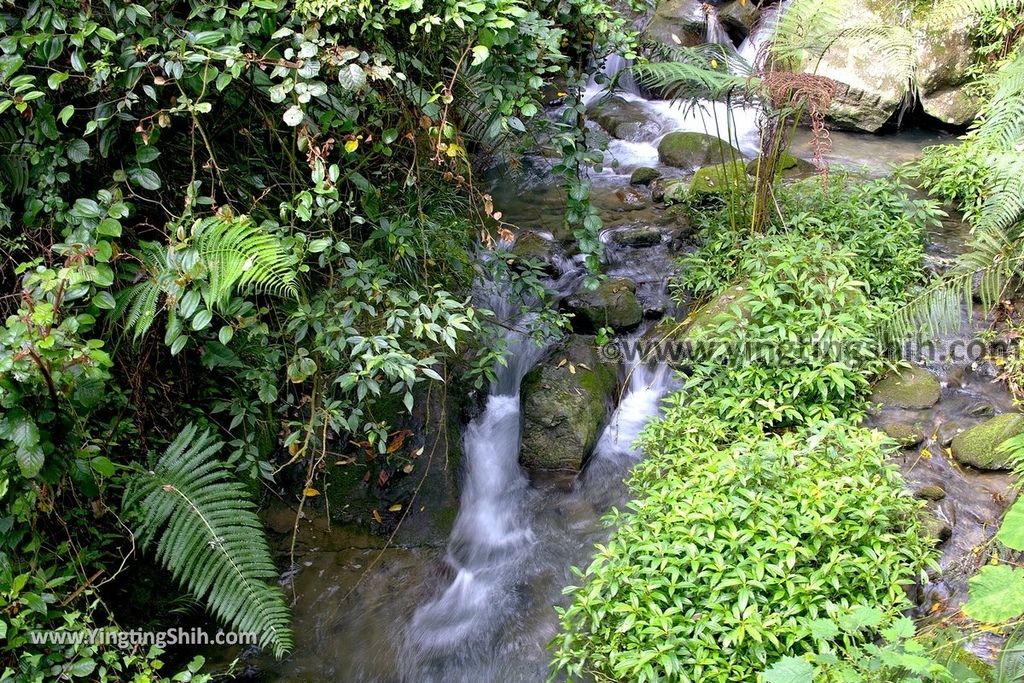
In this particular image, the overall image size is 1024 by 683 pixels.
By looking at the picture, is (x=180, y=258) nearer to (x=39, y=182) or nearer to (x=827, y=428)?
(x=39, y=182)

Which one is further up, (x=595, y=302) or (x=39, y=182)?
(x=39, y=182)

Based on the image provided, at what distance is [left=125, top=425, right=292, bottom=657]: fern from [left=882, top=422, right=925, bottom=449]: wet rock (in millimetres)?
3598

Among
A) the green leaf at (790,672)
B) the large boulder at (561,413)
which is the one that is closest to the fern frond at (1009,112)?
the large boulder at (561,413)

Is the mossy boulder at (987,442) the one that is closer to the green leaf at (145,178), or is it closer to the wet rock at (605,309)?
the wet rock at (605,309)

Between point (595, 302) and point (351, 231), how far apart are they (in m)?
2.38

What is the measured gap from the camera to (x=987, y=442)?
4.08 meters

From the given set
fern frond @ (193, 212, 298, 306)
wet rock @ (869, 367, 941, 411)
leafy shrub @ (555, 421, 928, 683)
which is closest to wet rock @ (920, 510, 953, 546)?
leafy shrub @ (555, 421, 928, 683)

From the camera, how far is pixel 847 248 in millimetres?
5000

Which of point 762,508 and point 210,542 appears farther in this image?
point 762,508

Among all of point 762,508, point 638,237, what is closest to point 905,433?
point 762,508

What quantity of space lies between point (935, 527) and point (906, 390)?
1116mm

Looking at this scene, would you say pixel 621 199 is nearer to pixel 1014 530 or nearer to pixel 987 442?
pixel 987 442

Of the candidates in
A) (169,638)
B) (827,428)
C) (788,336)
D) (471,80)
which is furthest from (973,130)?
(169,638)

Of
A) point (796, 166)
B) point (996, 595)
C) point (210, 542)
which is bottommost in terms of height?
point (210, 542)
